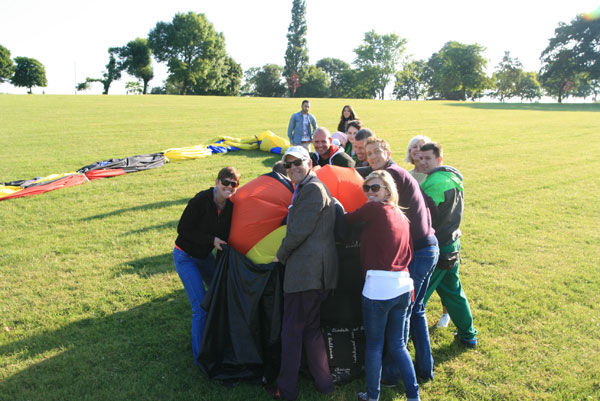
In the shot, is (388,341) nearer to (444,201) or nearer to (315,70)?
(444,201)

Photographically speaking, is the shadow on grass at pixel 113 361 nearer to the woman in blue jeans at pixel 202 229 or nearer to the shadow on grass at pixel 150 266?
the woman in blue jeans at pixel 202 229

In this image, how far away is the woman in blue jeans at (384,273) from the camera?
318 centimetres

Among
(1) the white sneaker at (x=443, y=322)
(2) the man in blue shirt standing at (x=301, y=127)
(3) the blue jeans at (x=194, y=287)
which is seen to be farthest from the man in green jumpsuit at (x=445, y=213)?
(2) the man in blue shirt standing at (x=301, y=127)

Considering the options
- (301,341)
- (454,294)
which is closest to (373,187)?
(301,341)

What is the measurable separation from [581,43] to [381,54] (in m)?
37.5

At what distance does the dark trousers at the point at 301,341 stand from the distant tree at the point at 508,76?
92.3 metres

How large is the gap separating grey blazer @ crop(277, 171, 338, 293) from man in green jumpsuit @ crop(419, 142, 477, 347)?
121 centimetres

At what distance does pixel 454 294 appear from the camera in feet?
13.8

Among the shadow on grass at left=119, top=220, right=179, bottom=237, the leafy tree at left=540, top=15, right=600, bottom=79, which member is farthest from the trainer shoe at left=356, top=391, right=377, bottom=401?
the leafy tree at left=540, top=15, right=600, bottom=79

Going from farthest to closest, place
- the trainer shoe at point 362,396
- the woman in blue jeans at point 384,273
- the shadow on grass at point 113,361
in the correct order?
1. the shadow on grass at point 113,361
2. the trainer shoe at point 362,396
3. the woman in blue jeans at point 384,273

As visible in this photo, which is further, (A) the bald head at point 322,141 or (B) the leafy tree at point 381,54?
(B) the leafy tree at point 381,54

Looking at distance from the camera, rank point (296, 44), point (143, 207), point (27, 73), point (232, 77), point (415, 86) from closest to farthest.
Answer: point (143, 207), point (232, 77), point (27, 73), point (296, 44), point (415, 86)

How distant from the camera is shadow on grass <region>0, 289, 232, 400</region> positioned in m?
3.72

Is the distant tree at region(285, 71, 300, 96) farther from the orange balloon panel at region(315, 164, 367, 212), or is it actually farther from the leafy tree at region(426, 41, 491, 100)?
the orange balloon panel at region(315, 164, 367, 212)
